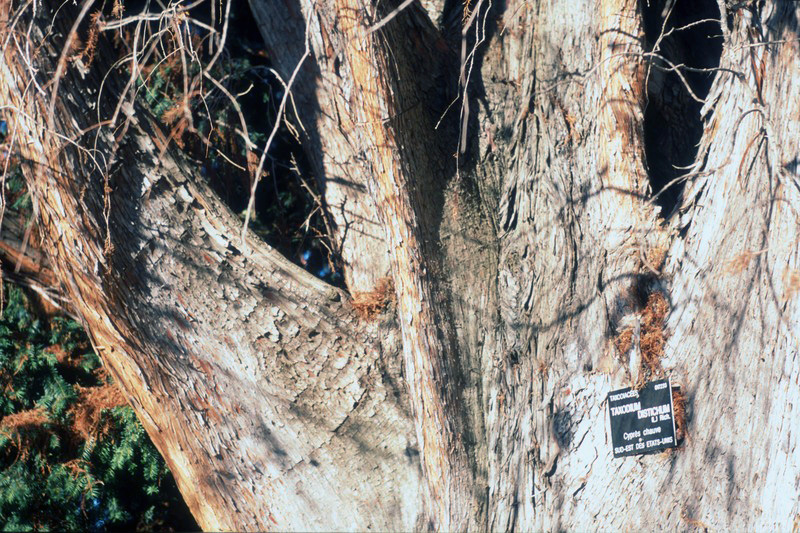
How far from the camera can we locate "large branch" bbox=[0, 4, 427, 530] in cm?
274

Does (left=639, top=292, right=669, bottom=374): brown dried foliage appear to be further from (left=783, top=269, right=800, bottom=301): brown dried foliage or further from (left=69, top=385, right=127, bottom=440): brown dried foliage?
(left=69, top=385, right=127, bottom=440): brown dried foliage

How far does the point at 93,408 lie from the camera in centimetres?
411

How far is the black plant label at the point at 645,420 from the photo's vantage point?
282 cm

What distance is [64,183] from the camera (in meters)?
2.71

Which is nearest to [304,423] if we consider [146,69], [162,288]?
[162,288]

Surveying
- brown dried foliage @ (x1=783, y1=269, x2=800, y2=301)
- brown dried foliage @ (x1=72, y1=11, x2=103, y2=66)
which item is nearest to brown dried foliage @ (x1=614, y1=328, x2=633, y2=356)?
brown dried foliage @ (x1=783, y1=269, x2=800, y2=301)

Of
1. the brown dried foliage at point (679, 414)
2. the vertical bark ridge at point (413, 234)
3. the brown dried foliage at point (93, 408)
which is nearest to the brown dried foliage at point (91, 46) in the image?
the vertical bark ridge at point (413, 234)

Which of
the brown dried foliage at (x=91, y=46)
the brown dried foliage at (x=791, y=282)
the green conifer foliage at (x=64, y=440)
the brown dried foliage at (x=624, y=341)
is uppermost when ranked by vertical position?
the brown dried foliage at (x=91, y=46)

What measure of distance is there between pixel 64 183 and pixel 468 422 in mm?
2041

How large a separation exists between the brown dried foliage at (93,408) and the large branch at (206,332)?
41.7 inches

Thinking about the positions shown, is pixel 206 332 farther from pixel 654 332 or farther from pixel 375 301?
pixel 654 332

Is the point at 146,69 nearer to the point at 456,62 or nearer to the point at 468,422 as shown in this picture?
the point at 456,62

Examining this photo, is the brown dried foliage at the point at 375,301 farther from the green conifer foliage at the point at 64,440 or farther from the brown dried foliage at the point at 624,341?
the green conifer foliage at the point at 64,440

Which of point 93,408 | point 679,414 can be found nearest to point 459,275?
→ point 679,414
